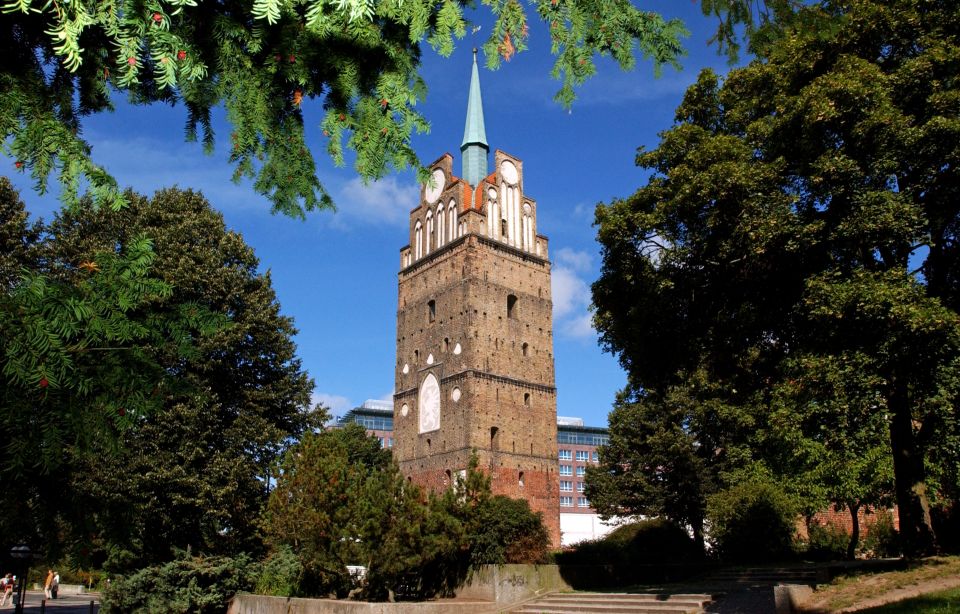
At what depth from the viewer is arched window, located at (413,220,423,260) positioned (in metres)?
44.7

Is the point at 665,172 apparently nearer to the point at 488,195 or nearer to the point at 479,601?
the point at 479,601

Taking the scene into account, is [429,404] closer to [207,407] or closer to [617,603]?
[207,407]

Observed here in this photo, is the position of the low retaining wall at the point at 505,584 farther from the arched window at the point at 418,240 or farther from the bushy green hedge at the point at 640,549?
the arched window at the point at 418,240

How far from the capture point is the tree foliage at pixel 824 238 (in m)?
10.5

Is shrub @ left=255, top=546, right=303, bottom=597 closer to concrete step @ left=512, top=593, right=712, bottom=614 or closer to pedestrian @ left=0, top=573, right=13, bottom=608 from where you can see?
concrete step @ left=512, top=593, right=712, bottom=614

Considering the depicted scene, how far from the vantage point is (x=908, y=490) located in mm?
11797

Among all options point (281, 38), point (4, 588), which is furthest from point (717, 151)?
point (4, 588)

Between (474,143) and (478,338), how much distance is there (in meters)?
13.9

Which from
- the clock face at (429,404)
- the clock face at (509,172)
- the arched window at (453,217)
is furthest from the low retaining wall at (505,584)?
the clock face at (509,172)

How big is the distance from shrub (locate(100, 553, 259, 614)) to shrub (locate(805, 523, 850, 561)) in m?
20.6

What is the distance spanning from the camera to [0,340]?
418 cm

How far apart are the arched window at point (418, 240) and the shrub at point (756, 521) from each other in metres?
25.9

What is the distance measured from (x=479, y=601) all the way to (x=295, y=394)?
11.1 metres

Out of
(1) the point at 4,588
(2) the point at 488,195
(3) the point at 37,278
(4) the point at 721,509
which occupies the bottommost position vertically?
(1) the point at 4,588
